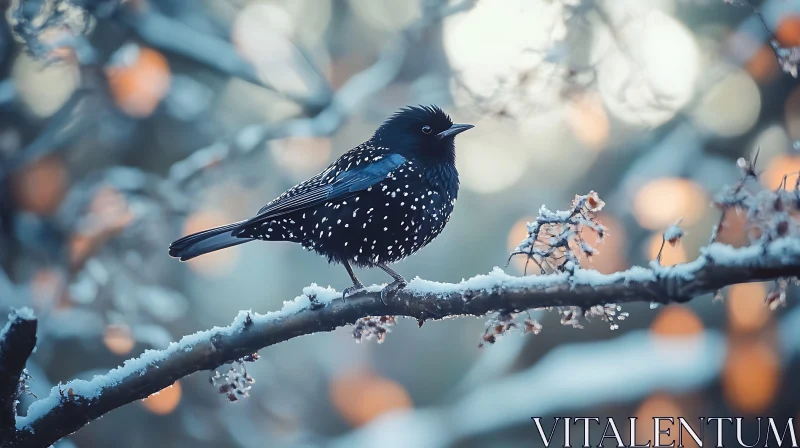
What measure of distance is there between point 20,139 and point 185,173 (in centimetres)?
80

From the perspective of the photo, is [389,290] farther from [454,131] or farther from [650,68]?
[650,68]

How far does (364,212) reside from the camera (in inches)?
87.8

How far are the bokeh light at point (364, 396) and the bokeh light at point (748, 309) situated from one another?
1.71 metres

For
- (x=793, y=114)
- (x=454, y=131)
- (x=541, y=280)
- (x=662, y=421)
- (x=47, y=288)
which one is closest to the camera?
(x=541, y=280)

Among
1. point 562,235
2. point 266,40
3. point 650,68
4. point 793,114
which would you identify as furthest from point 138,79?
point 793,114

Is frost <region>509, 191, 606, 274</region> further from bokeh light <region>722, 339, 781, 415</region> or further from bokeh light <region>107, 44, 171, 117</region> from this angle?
bokeh light <region>107, 44, 171, 117</region>

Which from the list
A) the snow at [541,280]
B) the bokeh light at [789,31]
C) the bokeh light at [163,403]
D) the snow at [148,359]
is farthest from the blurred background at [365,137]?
the snow at [541,280]

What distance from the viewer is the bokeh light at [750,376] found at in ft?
8.39

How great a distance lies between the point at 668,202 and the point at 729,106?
0.54m

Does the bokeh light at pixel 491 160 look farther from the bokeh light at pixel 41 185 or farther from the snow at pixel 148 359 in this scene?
the bokeh light at pixel 41 185

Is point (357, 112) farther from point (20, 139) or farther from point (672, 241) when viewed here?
point (672, 241)

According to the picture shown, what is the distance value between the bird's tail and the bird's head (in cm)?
68

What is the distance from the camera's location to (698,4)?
9.73ft

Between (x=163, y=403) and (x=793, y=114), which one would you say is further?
(x=163, y=403)
